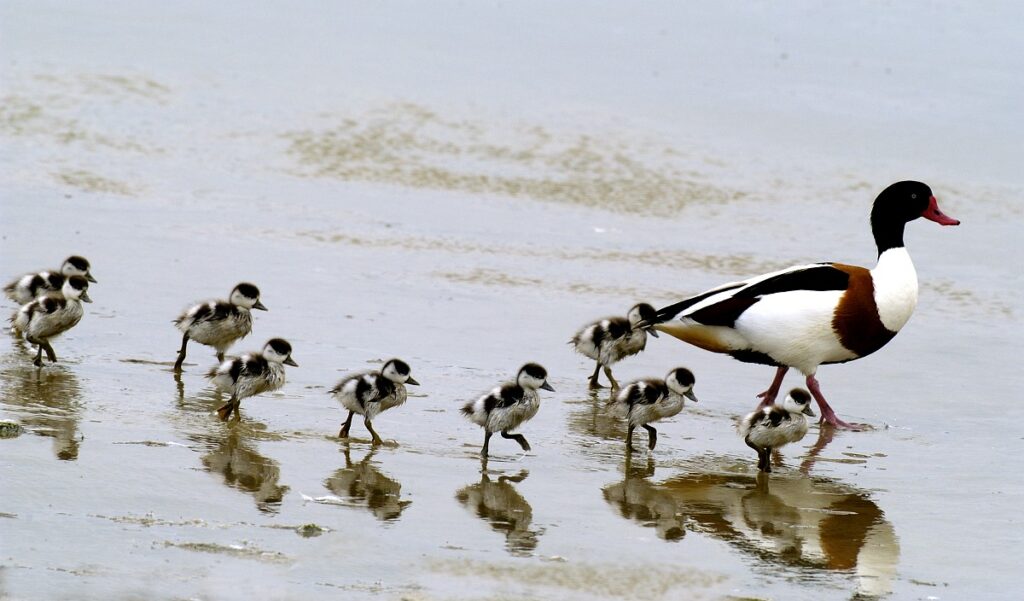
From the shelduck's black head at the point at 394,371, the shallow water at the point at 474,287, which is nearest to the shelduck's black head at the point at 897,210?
the shallow water at the point at 474,287

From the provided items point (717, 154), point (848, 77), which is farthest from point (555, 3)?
point (717, 154)

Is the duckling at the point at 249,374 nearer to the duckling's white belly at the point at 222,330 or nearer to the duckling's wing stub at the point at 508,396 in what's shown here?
the duckling's white belly at the point at 222,330

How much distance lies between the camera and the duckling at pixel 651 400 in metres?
7.64

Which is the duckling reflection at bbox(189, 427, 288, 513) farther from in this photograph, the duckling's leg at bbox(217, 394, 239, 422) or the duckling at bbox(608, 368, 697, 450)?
the duckling at bbox(608, 368, 697, 450)

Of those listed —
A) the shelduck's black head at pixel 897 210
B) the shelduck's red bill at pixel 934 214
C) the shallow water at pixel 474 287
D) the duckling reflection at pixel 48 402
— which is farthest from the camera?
the shelduck's red bill at pixel 934 214

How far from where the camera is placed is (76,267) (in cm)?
938

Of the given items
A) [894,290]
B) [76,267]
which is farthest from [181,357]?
[894,290]

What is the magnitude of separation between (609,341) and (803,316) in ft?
3.56

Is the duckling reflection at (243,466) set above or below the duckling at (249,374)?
below

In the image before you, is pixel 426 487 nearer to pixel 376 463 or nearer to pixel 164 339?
pixel 376 463

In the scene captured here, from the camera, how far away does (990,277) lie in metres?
12.0

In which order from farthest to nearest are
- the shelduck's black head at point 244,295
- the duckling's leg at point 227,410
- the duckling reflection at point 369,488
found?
1. the shelduck's black head at point 244,295
2. the duckling's leg at point 227,410
3. the duckling reflection at point 369,488

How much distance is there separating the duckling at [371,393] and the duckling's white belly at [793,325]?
2.21 meters

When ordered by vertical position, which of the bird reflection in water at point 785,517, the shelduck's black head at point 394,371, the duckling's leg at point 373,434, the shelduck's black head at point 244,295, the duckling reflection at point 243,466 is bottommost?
the bird reflection in water at point 785,517
